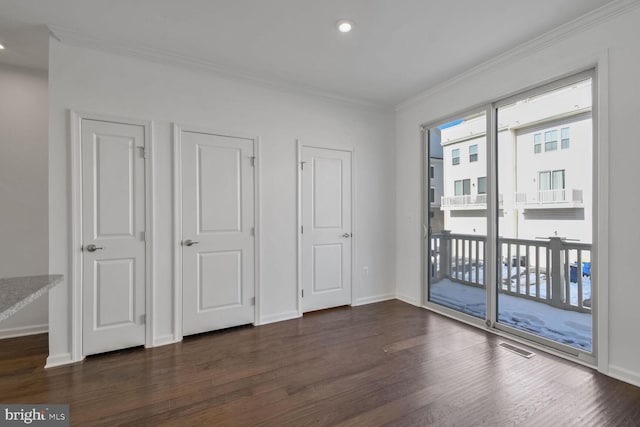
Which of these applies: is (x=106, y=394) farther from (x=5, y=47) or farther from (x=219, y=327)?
(x=5, y=47)

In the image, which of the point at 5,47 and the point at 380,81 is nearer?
the point at 5,47

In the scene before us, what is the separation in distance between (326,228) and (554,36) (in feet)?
9.83

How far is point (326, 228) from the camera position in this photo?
3.99m

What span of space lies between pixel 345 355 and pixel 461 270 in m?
1.96

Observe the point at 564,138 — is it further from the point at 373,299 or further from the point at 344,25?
the point at 373,299

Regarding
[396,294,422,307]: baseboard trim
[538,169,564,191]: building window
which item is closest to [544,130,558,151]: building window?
[538,169,564,191]: building window

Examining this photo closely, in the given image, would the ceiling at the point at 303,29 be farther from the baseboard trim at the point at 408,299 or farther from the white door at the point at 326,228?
the baseboard trim at the point at 408,299

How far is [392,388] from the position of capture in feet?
7.24

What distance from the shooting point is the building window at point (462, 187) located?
3580 millimetres

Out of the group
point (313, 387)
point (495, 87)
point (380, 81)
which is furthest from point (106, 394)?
point (495, 87)

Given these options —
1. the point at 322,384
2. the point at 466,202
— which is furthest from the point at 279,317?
the point at 466,202

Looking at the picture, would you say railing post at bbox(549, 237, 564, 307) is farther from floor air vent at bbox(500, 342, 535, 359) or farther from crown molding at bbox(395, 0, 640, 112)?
crown molding at bbox(395, 0, 640, 112)

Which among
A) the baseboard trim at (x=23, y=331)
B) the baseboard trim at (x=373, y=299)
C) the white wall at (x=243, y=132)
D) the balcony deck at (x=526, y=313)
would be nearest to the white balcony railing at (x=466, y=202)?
the white wall at (x=243, y=132)

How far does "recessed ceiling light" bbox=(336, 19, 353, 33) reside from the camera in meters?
2.49
